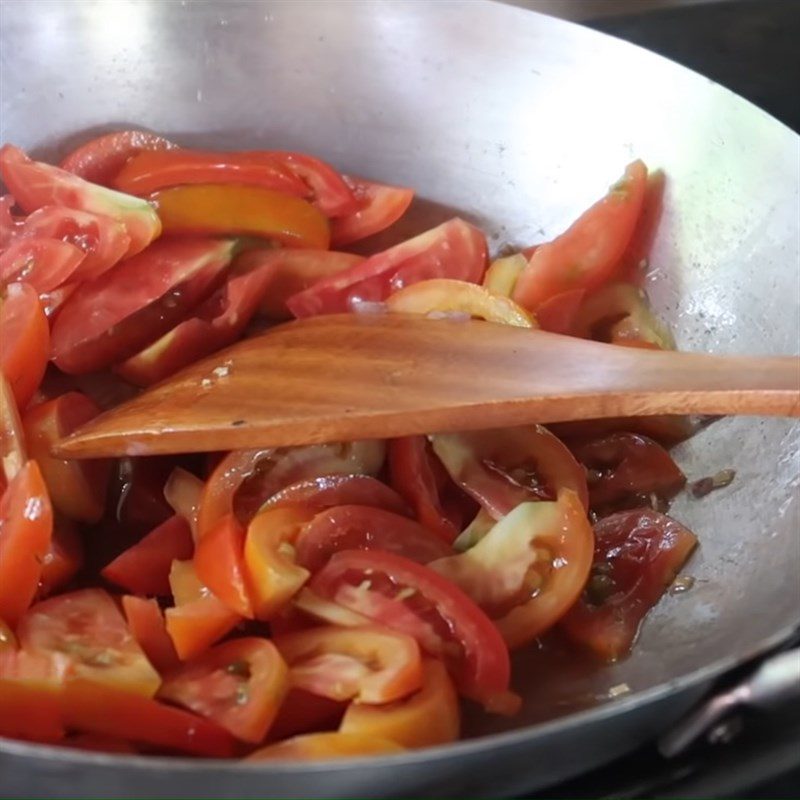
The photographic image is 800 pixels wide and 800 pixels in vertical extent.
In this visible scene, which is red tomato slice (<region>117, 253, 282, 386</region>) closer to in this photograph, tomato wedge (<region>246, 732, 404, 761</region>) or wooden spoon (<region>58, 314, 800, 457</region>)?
wooden spoon (<region>58, 314, 800, 457</region>)

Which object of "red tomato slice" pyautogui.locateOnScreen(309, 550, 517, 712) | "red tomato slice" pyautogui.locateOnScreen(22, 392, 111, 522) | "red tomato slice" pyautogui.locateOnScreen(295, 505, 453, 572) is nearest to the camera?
"red tomato slice" pyautogui.locateOnScreen(309, 550, 517, 712)

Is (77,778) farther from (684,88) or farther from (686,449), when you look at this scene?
(684,88)

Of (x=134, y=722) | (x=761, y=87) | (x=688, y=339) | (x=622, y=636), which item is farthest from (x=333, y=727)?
(x=761, y=87)

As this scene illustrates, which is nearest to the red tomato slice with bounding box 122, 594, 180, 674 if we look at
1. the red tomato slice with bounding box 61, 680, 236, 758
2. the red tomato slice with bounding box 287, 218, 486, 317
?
the red tomato slice with bounding box 61, 680, 236, 758

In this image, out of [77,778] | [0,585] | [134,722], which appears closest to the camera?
[77,778]

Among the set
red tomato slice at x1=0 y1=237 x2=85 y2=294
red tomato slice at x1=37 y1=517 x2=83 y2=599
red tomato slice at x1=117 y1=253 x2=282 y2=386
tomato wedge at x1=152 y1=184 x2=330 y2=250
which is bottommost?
red tomato slice at x1=37 y1=517 x2=83 y2=599

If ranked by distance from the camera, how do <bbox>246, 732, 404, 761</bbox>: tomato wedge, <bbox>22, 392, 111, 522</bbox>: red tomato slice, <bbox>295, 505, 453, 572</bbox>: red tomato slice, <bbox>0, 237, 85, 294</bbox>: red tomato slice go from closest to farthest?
1. <bbox>246, 732, 404, 761</bbox>: tomato wedge
2. <bbox>295, 505, 453, 572</bbox>: red tomato slice
3. <bbox>22, 392, 111, 522</bbox>: red tomato slice
4. <bbox>0, 237, 85, 294</bbox>: red tomato slice

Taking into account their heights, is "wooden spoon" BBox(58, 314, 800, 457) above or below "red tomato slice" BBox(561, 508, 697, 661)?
above
